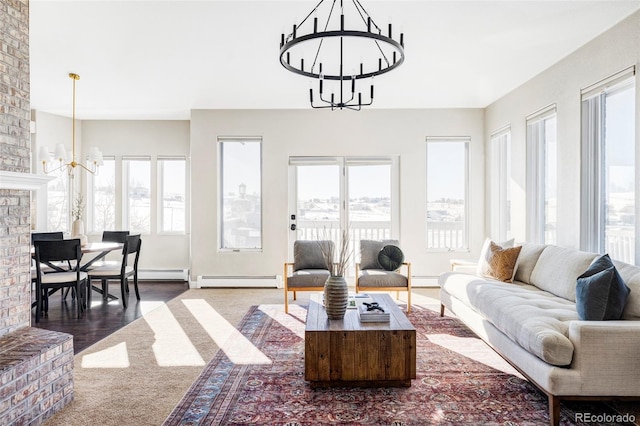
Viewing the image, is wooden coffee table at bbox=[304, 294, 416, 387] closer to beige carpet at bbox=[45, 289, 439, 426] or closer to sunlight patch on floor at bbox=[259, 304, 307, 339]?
beige carpet at bbox=[45, 289, 439, 426]

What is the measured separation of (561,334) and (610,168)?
2.05 meters

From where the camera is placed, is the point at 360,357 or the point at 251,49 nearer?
the point at 360,357

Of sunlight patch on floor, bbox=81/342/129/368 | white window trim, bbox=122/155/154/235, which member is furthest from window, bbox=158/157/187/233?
sunlight patch on floor, bbox=81/342/129/368

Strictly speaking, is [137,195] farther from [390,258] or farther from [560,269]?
[560,269]

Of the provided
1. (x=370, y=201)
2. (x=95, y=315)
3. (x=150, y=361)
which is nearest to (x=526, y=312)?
(x=150, y=361)

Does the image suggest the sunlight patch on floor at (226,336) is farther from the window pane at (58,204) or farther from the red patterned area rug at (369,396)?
the window pane at (58,204)

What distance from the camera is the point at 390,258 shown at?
5059 millimetres

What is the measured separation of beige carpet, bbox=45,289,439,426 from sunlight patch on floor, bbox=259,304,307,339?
0.94 feet

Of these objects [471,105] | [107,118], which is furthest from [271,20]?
[107,118]

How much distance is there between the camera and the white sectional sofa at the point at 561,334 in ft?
7.63

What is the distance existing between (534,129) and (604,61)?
1.40 meters

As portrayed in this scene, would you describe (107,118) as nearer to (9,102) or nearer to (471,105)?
(9,102)

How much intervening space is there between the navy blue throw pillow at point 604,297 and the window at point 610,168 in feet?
3.09

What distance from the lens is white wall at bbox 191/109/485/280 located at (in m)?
6.43
